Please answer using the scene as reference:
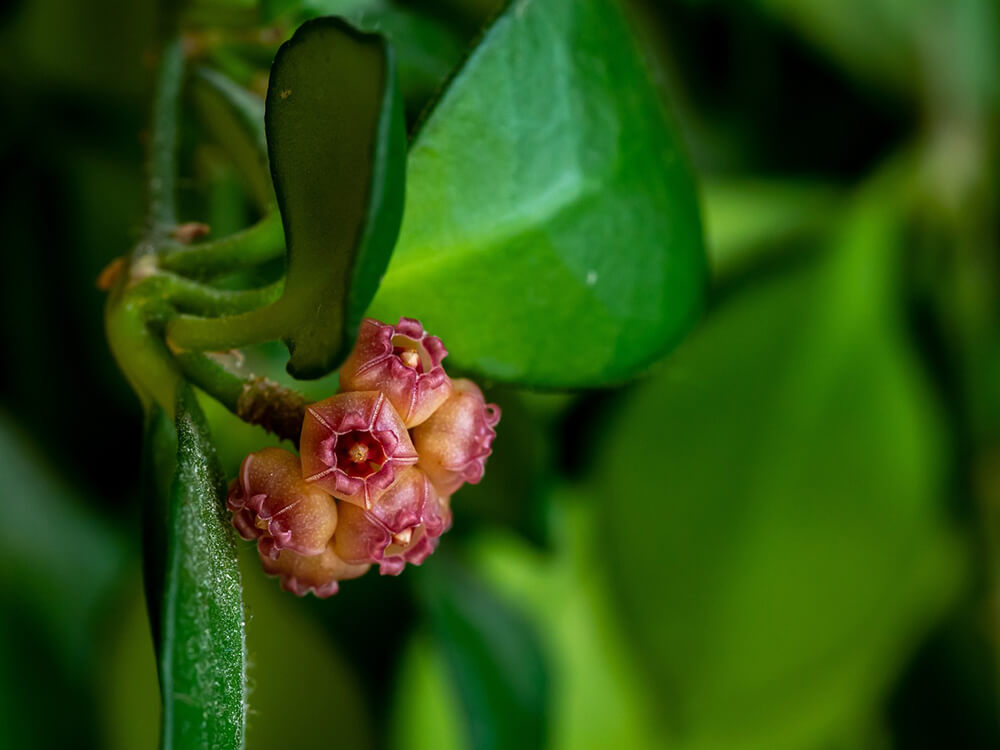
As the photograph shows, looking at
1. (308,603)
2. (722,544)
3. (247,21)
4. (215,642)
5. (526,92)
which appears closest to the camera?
(215,642)

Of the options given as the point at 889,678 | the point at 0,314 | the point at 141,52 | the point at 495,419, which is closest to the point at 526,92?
the point at 495,419

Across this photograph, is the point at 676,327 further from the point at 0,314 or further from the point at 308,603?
the point at 0,314

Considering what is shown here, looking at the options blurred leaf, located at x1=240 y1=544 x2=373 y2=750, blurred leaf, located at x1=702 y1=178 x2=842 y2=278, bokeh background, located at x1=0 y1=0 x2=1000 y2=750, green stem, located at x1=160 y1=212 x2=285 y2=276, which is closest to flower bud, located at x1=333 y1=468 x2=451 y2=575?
green stem, located at x1=160 y1=212 x2=285 y2=276

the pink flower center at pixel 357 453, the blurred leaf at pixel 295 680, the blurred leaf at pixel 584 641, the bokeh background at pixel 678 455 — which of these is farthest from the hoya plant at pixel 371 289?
the blurred leaf at pixel 584 641

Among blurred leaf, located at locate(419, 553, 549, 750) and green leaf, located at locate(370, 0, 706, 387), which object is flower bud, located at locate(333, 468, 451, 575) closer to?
green leaf, located at locate(370, 0, 706, 387)

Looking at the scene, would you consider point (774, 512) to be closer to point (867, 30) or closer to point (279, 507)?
point (867, 30)

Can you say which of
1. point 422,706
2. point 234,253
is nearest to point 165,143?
point 234,253
